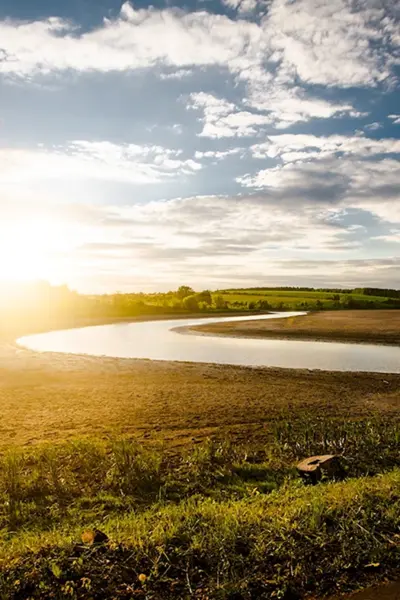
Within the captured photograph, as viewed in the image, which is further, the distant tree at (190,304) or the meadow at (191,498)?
the distant tree at (190,304)

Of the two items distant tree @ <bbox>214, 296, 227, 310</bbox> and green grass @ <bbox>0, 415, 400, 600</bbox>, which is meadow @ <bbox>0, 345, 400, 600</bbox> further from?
distant tree @ <bbox>214, 296, 227, 310</bbox>

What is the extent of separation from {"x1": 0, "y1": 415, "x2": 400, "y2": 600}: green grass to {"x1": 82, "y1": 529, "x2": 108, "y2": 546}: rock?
0.11m

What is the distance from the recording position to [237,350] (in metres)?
38.1

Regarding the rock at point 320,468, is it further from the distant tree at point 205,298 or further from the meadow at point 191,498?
the distant tree at point 205,298

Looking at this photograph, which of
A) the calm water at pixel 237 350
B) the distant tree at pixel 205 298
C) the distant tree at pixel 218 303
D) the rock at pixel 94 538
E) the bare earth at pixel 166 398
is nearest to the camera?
the rock at pixel 94 538

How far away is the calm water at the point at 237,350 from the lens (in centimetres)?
3108

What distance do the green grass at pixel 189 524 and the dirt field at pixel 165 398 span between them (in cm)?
279

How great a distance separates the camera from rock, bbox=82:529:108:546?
6448 millimetres

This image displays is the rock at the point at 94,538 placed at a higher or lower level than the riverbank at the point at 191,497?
higher

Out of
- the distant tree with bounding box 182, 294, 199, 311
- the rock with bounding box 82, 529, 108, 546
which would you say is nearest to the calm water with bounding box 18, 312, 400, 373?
the rock with bounding box 82, 529, 108, 546

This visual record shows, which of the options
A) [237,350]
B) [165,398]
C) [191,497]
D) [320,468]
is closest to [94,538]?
[191,497]

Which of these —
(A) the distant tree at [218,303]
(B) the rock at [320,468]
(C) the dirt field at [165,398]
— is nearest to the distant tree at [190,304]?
(A) the distant tree at [218,303]

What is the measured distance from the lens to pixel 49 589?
18.2 feet

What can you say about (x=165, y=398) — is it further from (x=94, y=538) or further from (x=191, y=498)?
(x=94, y=538)
